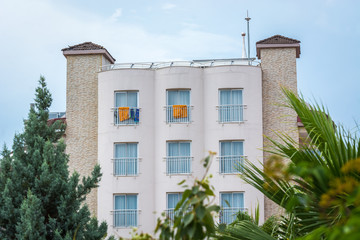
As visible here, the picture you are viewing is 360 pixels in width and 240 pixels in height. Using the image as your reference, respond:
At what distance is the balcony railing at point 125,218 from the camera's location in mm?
35719

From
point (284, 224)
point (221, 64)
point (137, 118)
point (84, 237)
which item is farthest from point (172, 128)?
point (284, 224)

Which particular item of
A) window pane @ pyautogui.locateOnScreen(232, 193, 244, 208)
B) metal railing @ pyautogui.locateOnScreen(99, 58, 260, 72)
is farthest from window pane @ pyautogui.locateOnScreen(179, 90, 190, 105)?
window pane @ pyautogui.locateOnScreen(232, 193, 244, 208)

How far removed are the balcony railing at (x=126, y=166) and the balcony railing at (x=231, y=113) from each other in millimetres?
5482

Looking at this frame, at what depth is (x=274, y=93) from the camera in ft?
125

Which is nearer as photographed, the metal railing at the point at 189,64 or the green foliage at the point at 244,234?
the green foliage at the point at 244,234

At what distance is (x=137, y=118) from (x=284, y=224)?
28827 millimetres

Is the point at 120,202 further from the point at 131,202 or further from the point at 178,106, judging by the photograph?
the point at 178,106

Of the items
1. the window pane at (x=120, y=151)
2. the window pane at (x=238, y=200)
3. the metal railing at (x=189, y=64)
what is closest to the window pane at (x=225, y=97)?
the metal railing at (x=189, y=64)

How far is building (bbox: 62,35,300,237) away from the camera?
36.6 meters

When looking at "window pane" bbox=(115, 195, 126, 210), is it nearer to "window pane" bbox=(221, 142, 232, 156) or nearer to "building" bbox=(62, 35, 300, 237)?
"building" bbox=(62, 35, 300, 237)

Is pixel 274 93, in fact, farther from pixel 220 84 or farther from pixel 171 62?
pixel 171 62

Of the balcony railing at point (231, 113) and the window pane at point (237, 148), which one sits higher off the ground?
the balcony railing at point (231, 113)

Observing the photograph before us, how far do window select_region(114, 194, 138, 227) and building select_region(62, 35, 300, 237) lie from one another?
55 mm

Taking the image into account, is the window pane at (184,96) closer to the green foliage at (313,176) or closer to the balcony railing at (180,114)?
the balcony railing at (180,114)
